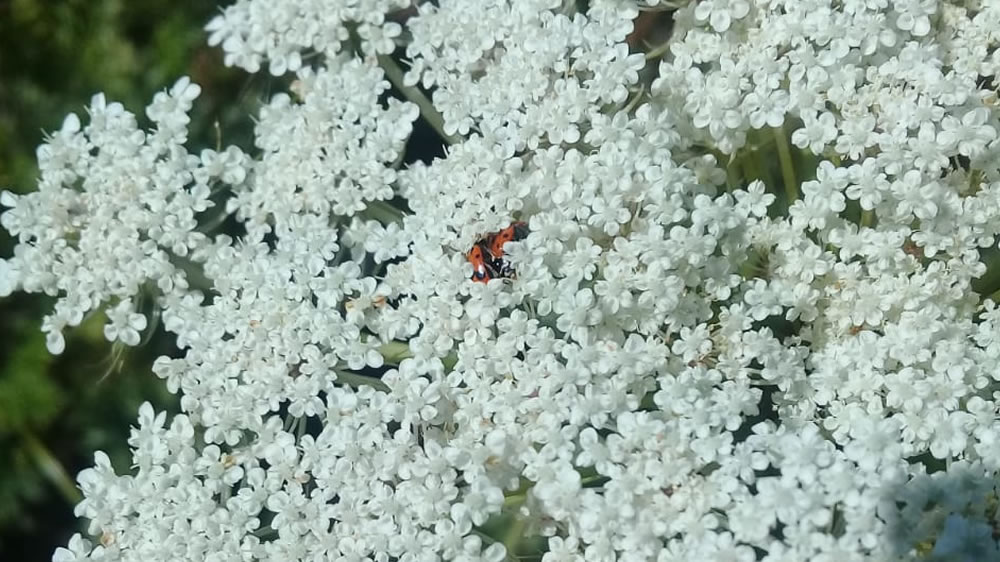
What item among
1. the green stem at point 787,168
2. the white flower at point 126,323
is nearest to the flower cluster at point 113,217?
the white flower at point 126,323

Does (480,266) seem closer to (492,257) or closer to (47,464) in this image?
(492,257)

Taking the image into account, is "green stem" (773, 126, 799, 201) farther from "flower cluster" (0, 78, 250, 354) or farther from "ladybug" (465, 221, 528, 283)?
"flower cluster" (0, 78, 250, 354)

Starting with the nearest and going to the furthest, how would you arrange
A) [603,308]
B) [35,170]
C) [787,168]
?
[603,308] → [787,168] → [35,170]

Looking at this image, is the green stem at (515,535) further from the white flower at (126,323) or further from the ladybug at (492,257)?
the white flower at (126,323)

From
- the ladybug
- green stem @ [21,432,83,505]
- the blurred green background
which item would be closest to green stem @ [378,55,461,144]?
the ladybug

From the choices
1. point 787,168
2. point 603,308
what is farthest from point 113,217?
point 787,168

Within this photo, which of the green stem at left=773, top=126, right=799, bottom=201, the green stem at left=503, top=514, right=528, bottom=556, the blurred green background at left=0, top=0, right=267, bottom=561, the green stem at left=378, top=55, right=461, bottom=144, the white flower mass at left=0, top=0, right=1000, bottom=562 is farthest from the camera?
the blurred green background at left=0, top=0, right=267, bottom=561
